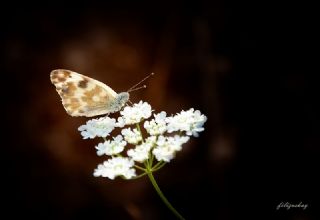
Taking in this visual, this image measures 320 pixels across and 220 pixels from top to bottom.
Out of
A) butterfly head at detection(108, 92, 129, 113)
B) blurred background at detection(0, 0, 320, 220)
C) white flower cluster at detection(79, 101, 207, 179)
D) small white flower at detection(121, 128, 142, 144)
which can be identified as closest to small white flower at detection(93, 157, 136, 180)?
white flower cluster at detection(79, 101, 207, 179)

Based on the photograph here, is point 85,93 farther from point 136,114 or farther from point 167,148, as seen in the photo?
point 167,148

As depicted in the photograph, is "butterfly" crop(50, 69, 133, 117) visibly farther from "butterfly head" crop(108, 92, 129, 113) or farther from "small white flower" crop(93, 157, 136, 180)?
"small white flower" crop(93, 157, 136, 180)

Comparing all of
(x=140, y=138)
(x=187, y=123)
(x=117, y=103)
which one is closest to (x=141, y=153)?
(x=140, y=138)

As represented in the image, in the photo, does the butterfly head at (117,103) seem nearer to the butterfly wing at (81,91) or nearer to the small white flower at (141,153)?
the butterfly wing at (81,91)

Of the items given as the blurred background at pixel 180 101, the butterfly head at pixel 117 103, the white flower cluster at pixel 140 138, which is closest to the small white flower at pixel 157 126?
the white flower cluster at pixel 140 138

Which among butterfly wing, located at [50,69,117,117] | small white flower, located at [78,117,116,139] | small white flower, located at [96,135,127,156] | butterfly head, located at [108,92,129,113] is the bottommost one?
small white flower, located at [96,135,127,156]

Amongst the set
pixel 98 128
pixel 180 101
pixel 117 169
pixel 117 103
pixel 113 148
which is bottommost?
pixel 117 169
